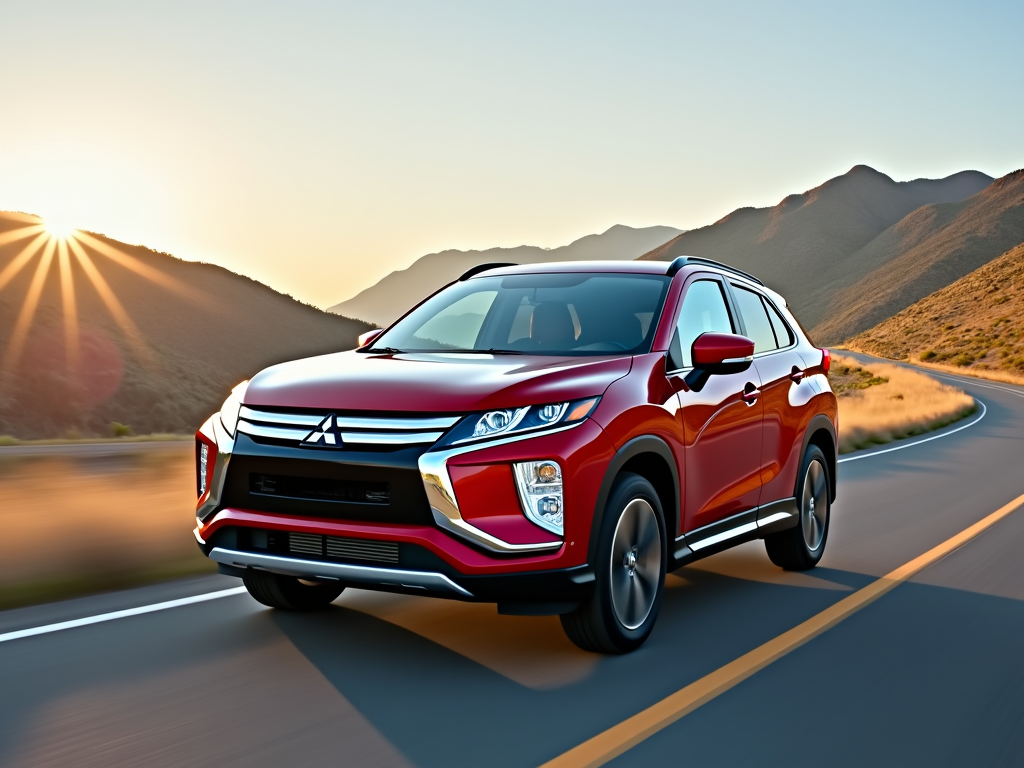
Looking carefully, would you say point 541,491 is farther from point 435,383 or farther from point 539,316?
point 539,316

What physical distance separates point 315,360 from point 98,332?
7867 cm

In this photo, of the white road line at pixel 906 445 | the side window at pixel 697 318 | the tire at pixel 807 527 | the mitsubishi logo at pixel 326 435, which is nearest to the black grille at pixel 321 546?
Result: the mitsubishi logo at pixel 326 435

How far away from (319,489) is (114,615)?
1.78 meters

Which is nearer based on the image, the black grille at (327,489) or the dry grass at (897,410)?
the black grille at (327,489)

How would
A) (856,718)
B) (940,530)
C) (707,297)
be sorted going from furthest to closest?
(940,530) → (707,297) → (856,718)

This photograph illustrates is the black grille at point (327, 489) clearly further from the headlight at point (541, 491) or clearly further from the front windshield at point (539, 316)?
the front windshield at point (539, 316)

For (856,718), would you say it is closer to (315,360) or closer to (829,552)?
(315,360)

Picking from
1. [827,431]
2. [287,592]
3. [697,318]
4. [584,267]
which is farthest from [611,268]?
[287,592]

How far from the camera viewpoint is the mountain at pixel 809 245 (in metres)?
162

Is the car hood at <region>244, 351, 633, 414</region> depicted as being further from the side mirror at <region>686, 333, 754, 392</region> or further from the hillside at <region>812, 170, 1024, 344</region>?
the hillside at <region>812, 170, 1024, 344</region>

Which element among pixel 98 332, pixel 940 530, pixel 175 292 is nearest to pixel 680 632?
pixel 940 530

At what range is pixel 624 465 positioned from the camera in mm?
5516

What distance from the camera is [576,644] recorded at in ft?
18.0

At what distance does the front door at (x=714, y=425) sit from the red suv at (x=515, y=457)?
1 cm
